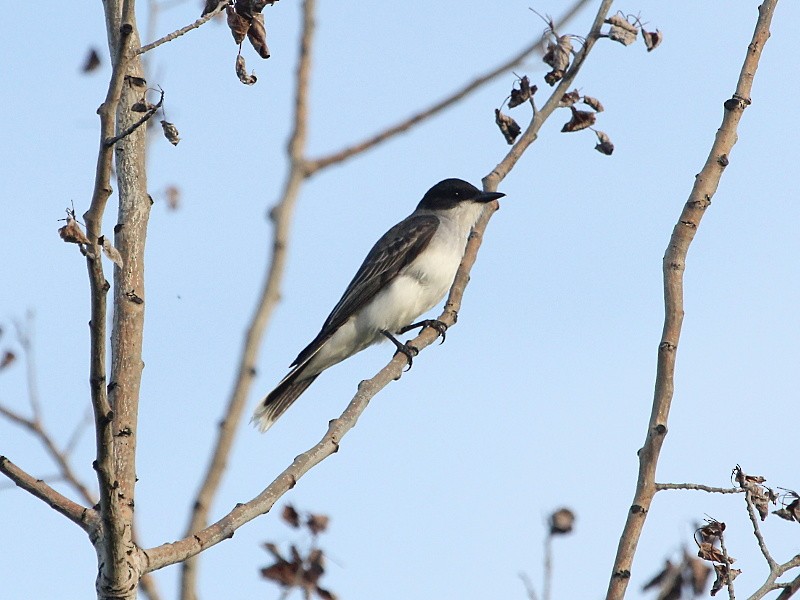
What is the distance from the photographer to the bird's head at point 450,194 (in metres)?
9.20

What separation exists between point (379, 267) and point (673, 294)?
4.92 meters

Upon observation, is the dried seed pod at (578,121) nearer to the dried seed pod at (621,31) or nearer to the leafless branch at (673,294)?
the dried seed pod at (621,31)

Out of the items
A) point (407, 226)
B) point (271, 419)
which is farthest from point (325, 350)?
point (407, 226)

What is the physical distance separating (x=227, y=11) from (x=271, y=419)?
4567 millimetres

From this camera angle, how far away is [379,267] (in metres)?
8.45

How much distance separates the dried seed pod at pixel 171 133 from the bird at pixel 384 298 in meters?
4.32

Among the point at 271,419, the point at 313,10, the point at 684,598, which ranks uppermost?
the point at 271,419

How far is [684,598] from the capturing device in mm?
3211

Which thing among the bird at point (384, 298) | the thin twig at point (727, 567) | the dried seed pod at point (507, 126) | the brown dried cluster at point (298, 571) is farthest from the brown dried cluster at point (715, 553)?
the bird at point (384, 298)

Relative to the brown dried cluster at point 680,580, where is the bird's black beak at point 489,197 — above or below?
above

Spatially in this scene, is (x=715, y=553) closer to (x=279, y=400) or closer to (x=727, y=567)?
(x=727, y=567)

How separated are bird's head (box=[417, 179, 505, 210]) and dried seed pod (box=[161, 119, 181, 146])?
5.71 meters

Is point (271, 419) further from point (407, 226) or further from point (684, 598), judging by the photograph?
point (684, 598)

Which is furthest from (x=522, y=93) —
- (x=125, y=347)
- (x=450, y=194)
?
(x=450, y=194)
